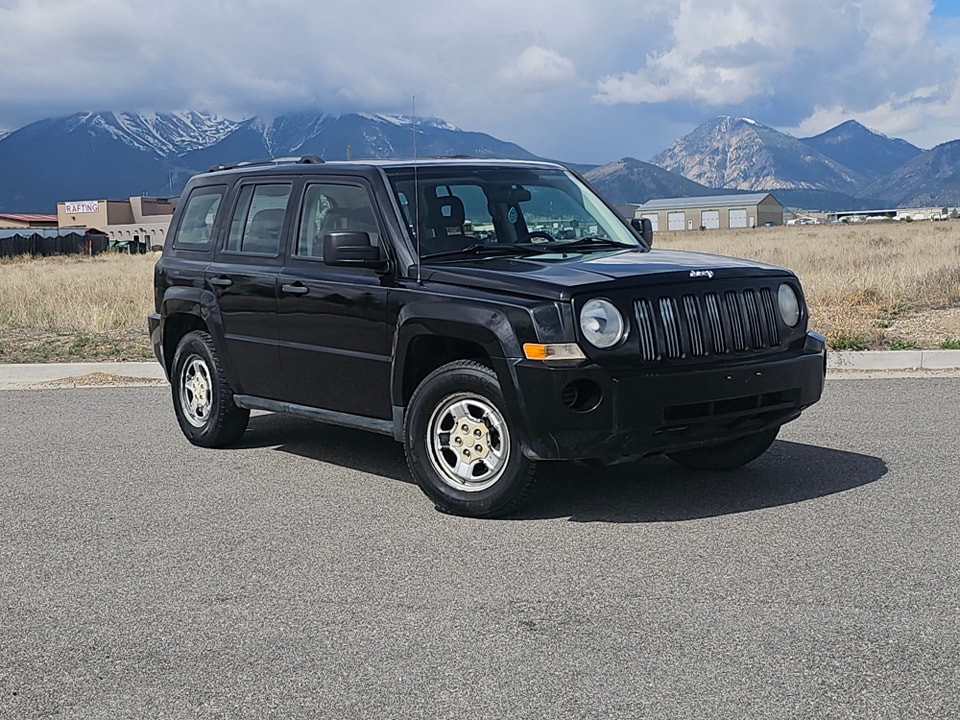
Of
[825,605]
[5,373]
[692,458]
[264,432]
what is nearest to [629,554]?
[825,605]

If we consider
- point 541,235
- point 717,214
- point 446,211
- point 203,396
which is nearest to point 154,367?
point 203,396

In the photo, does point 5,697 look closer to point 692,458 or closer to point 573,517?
point 573,517

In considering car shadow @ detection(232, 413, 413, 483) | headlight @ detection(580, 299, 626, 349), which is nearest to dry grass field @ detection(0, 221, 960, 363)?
car shadow @ detection(232, 413, 413, 483)

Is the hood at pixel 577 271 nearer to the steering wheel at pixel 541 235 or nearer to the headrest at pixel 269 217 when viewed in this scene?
the steering wheel at pixel 541 235

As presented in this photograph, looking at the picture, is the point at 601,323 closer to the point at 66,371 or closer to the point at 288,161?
the point at 288,161

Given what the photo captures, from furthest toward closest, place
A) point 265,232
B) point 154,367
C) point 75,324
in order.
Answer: point 75,324 → point 154,367 → point 265,232

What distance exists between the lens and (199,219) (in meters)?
8.59

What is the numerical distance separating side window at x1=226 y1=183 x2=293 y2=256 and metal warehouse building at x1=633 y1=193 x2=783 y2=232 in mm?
149737

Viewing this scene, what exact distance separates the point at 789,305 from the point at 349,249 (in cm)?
240

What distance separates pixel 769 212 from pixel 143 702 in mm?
168043

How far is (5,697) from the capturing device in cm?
413

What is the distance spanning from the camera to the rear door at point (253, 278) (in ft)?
25.2

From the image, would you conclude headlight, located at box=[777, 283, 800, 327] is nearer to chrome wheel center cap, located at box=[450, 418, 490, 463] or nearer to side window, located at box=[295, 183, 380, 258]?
chrome wheel center cap, located at box=[450, 418, 490, 463]

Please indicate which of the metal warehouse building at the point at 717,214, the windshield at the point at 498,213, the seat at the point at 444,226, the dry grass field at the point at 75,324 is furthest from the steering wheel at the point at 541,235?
the metal warehouse building at the point at 717,214
